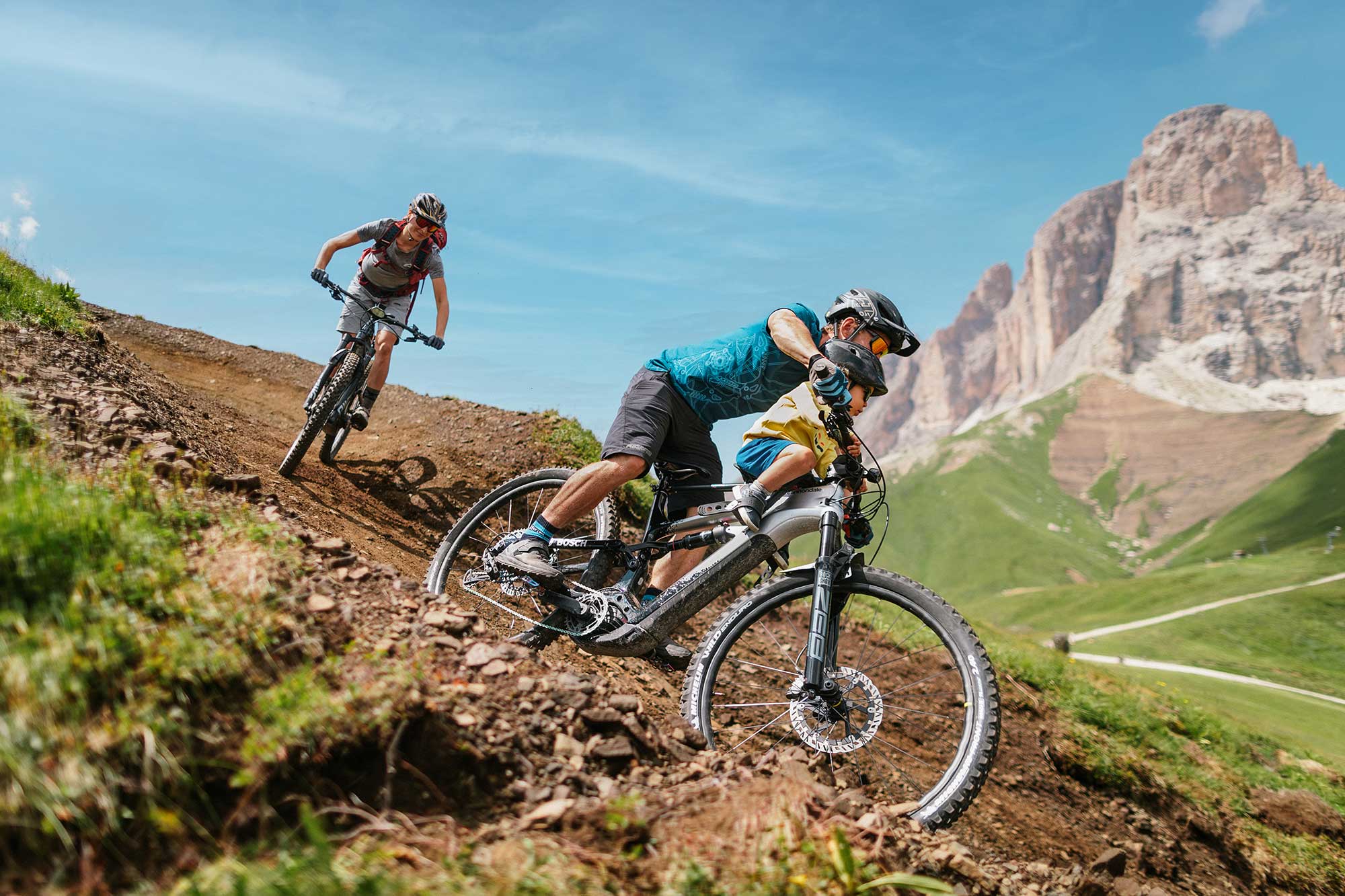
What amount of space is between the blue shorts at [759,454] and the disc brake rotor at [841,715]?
1.37 meters

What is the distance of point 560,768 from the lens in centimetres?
320

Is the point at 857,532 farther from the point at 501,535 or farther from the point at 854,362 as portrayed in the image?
the point at 501,535

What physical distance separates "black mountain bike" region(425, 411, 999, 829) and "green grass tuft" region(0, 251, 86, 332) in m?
4.29

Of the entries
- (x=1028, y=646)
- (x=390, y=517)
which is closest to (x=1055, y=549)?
(x=1028, y=646)

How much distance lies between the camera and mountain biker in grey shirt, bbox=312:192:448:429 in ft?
30.9

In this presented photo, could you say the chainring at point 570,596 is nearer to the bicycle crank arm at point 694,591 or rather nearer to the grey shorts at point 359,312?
the bicycle crank arm at point 694,591

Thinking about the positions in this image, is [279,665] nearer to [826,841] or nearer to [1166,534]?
[826,841]

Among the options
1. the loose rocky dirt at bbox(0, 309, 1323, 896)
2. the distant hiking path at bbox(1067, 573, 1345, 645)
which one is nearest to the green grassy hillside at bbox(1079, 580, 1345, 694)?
the distant hiking path at bbox(1067, 573, 1345, 645)

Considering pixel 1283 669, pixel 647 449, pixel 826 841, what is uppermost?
pixel 647 449

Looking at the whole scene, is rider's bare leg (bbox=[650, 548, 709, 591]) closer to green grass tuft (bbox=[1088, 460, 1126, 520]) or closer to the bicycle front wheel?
the bicycle front wheel

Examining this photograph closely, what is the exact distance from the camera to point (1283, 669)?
52.5m

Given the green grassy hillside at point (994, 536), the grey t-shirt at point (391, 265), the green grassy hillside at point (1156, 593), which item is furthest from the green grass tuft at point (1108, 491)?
the grey t-shirt at point (391, 265)

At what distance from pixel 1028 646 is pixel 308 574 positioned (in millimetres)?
17266

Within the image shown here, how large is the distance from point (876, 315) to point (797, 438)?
0.92 meters
